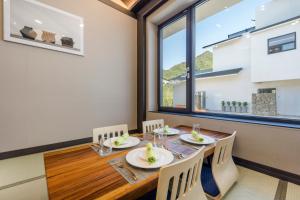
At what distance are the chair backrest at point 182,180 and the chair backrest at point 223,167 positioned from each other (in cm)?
34

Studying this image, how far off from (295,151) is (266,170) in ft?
1.16

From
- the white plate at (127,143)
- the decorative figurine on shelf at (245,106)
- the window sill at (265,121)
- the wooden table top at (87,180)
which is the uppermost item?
the decorative figurine on shelf at (245,106)

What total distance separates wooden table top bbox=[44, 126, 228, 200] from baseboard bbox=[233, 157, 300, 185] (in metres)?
1.52

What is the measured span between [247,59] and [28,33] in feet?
10.5

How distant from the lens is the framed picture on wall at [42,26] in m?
1.95

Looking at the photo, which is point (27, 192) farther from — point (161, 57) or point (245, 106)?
point (161, 57)

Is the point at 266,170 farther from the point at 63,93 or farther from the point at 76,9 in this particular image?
the point at 76,9

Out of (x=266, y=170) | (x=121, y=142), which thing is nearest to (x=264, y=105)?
(x=266, y=170)

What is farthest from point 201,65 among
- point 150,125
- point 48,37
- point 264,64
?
point 48,37

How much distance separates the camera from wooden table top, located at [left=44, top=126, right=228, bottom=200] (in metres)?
0.63

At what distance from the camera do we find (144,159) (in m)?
0.92

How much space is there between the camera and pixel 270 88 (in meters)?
1.81

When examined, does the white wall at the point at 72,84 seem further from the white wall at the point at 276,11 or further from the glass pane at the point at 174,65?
the white wall at the point at 276,11

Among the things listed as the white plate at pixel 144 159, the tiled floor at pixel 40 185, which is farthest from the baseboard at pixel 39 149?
the white plate at pixel 144 159
